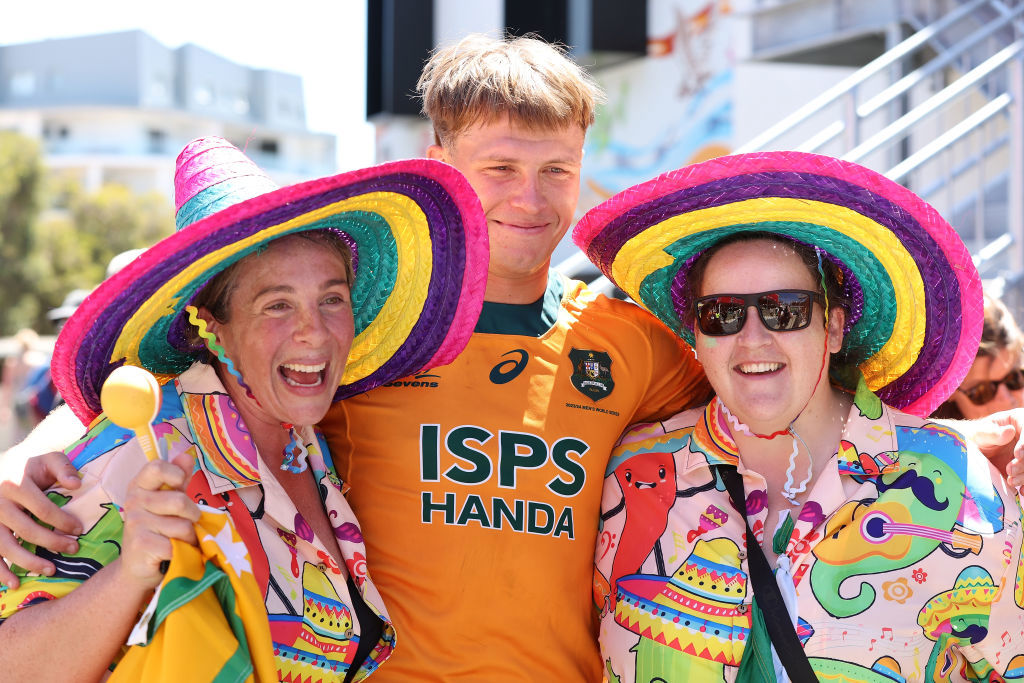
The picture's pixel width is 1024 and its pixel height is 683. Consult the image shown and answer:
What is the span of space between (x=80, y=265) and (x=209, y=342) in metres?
37.1

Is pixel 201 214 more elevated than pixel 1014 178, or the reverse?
pixel 1014 178

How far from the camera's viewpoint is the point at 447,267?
315 cm

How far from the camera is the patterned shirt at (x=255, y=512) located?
91.7 inches

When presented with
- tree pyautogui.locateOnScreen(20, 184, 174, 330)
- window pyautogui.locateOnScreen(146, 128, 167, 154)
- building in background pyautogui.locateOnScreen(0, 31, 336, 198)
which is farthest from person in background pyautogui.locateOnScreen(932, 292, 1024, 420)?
window pyautogui.locateOnScreen(146, 128, 167, 154)

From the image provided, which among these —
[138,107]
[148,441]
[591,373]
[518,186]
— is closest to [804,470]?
[591,373]

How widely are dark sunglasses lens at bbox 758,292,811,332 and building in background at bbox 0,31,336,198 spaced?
6816 centimetres

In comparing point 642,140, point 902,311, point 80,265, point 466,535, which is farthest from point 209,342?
point 80,265

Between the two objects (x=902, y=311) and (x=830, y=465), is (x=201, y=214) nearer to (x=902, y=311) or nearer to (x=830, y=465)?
(x=830, y=465)

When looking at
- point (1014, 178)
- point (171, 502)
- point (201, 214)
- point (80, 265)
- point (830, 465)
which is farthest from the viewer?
point (80, 265)

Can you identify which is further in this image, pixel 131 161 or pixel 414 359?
pixel 131 161

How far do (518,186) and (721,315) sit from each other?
0.82 meters

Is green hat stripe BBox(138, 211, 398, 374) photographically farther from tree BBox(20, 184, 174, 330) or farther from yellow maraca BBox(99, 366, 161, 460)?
tree BBox(20, 184, 174, 330)

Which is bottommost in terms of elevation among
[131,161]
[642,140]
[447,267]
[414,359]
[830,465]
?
[830,465]

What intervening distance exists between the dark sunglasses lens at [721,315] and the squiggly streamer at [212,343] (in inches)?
48.3
